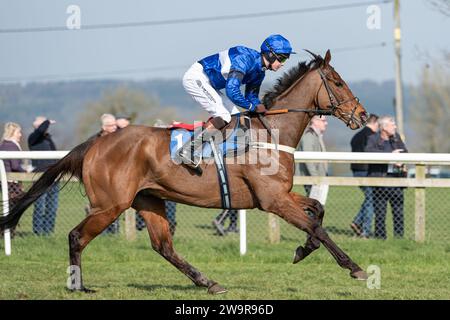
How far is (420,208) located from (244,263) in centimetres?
236

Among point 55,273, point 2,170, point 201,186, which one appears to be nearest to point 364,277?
point 201,186

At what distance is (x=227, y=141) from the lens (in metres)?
6.99

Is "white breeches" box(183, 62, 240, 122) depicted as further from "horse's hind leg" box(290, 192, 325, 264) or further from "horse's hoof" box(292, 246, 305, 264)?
"horse's hoof" box(292, 246, 305, 264)

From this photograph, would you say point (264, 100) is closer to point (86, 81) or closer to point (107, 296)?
point (107, 296)

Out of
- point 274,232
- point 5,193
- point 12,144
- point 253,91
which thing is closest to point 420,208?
point 274,232

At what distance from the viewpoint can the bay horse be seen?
23.0 feet

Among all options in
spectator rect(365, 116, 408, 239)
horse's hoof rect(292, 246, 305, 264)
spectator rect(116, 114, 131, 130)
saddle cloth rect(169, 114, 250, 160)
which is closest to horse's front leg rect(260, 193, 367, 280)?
horse's hoof rect(292, 246, 305, 264)

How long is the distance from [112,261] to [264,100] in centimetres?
313

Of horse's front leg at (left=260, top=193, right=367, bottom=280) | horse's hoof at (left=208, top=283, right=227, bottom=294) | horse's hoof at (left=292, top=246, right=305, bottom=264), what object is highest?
horse's front leg at (left=260, top=193, right=367, bottom=280)

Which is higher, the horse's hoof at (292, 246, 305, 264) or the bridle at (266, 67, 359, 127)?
the bridle at (266, 67, 359, 127)

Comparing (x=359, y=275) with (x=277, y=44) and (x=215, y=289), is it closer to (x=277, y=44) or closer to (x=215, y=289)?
(x=215, y=289)

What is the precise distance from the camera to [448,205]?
10.4 meters

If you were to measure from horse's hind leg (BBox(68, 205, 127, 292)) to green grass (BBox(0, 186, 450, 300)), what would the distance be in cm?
15

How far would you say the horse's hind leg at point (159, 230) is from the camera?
725 cm
